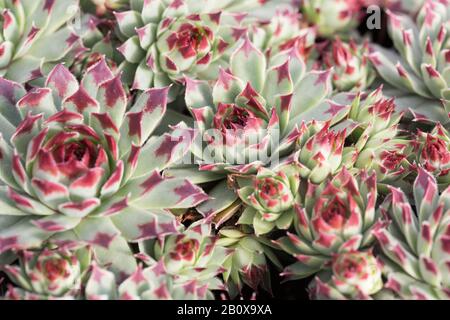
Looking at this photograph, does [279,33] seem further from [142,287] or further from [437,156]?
[142,287]

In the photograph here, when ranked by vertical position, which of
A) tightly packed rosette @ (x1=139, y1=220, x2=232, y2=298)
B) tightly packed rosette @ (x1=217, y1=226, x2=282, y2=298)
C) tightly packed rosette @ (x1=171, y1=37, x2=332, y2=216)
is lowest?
→ tightly packed rosette @ (x1=217, y1=226, x2=282, y2=298)

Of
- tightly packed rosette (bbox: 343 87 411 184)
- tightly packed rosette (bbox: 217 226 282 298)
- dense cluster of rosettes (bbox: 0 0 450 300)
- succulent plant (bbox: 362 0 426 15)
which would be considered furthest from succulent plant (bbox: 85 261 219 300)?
succulent plant (bbox: 362 0 426 15)

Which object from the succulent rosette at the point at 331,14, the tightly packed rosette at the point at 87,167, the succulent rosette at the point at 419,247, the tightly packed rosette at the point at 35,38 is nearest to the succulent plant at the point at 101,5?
the tightly packed rosette at the point at 35,38

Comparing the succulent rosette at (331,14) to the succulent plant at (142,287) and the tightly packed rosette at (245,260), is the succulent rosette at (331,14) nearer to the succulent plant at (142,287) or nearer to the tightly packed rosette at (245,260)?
the tightly packed rosette at (245,260)

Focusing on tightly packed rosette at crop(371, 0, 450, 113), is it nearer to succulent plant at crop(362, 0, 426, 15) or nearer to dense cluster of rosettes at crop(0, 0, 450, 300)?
dense cluster of rosettes at crop(0, 0, 450, 300)

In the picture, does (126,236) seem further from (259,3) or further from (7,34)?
(259,3)
